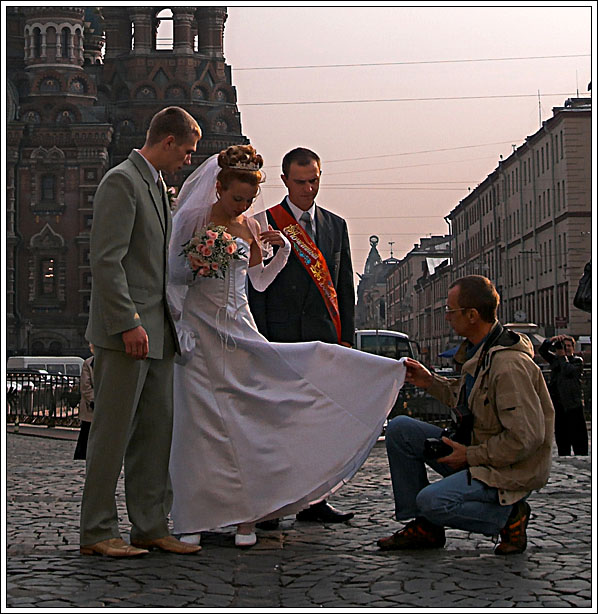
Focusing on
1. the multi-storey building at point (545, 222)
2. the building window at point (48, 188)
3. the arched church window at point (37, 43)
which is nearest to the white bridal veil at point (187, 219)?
the multi-storey building at point (545, 222)

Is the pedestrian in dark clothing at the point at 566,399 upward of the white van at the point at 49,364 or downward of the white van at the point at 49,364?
upward

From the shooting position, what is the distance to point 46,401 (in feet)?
77.5

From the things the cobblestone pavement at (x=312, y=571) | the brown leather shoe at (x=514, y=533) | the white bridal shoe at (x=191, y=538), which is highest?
the brown leather shoe at (x=514, y=533)

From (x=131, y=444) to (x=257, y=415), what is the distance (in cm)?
72

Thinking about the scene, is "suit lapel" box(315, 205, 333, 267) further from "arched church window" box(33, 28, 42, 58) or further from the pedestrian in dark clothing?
"arched church window" box(33, 28, 42, 58)

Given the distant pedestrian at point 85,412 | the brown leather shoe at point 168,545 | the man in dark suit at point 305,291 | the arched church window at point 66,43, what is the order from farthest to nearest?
the arched church window at point 66,43 < the distant pedestrian at point 85,412 < the man in dark suit at point 305,291 < the brown leather shoe at point 168,545

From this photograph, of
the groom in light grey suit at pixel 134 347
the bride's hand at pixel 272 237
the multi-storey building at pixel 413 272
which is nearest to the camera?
the groom in light grey suit at pixel 134 347

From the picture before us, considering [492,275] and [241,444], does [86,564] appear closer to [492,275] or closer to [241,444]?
[241,444]

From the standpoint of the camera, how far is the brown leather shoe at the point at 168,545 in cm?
611

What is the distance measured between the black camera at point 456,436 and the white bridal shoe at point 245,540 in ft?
3.46

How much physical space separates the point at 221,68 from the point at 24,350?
82.5 ft

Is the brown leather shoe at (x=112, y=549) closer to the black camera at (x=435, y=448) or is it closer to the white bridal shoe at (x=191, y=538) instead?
the white bridal shoe at (x=191, y=538)

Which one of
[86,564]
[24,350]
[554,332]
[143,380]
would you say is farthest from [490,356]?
[24,350]

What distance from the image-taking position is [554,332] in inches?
2424
